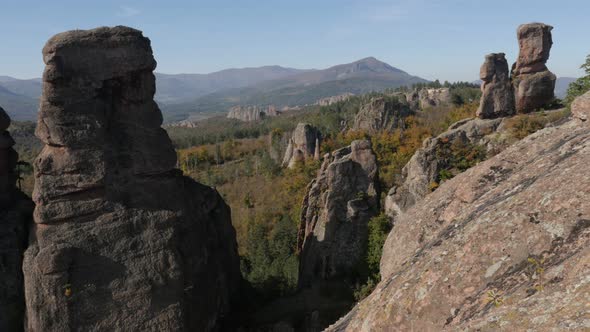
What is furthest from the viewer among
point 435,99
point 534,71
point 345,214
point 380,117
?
point 435,99

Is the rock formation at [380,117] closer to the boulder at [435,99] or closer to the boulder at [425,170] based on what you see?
the boulder at [435,99]

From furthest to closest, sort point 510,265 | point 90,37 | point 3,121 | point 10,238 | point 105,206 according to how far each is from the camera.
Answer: point 3,121, point 105,206, point 10,238, point 90,37, point 510,265

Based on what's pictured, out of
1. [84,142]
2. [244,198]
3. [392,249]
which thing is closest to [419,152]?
[392,249]

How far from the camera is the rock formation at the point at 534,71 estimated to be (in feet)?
90.3

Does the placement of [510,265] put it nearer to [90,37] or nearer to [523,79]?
[90,37]

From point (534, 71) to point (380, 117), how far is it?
1489 inches

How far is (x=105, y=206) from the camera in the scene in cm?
1639

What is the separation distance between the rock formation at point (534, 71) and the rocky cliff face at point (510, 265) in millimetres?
23411

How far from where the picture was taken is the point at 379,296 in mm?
6203

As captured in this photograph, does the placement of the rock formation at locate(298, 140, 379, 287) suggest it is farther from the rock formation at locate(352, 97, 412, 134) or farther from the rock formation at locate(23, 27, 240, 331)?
the rock formation at locate(352, 97, 412, 134)

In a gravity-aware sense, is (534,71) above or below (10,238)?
above

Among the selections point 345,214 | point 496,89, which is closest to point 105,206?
point 345,214

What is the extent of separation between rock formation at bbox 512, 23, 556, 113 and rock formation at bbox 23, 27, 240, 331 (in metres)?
23.2

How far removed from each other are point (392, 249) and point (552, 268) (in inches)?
181
